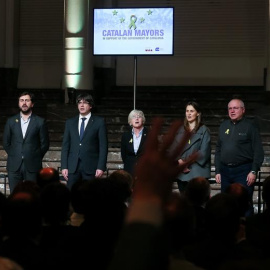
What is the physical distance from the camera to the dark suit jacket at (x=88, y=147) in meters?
7.27

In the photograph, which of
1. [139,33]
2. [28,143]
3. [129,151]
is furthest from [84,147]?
[139,33]

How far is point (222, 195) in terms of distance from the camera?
9.90ft

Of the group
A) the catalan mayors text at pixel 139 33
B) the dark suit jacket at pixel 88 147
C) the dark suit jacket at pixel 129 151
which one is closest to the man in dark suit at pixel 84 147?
the dark suit jacket at pixel 88 147

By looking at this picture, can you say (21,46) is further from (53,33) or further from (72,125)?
(72,125)

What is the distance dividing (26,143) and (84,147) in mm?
666

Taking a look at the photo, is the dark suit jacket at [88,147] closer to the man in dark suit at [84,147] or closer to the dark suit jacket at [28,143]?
the man in dark suit at [84,147]

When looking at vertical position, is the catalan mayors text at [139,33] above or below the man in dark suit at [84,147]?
above

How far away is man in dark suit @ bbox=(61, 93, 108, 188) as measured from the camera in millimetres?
7270

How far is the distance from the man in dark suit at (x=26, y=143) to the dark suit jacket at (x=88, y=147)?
0.31 metres

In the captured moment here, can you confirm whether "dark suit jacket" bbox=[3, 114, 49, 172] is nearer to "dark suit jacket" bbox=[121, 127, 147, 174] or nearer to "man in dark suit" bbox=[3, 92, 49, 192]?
"man in dark suit" bbox=[3, 92, 49, 192]

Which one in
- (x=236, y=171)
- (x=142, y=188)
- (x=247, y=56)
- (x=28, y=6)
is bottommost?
(x=236, y=171)

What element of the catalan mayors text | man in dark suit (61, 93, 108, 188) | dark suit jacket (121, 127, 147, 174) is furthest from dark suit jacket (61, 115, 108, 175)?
the catalan mayors text

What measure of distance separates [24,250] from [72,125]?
5.25 m

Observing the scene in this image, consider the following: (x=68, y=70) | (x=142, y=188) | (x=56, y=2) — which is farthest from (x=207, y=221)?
(x=56, y=2)
